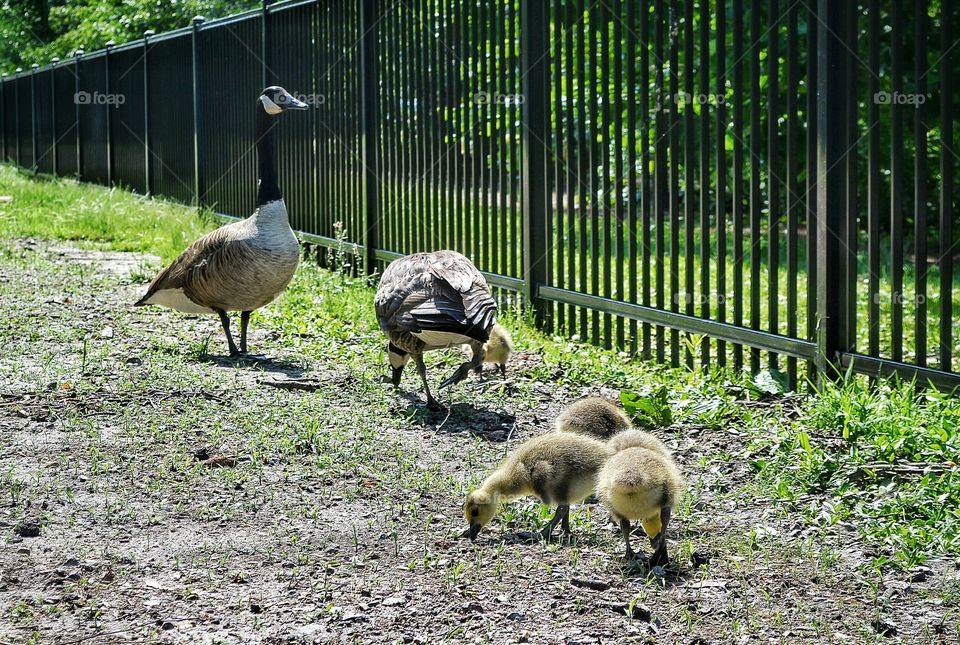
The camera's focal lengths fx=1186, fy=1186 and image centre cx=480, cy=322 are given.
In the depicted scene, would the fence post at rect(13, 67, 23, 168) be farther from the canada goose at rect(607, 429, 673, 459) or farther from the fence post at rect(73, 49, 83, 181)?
the canada goose at rect(607, 429, 673, 459)

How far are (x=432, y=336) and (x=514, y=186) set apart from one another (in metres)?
3.03

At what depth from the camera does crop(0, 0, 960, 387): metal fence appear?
621 cm

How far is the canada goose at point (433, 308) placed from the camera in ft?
20.1

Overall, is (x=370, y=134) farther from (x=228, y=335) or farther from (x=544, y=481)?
(x=544, y=481)

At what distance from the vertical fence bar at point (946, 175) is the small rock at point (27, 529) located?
417cm

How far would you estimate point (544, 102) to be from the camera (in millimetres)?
8562

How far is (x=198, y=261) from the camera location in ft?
26.3

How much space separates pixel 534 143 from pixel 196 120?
28.3ft

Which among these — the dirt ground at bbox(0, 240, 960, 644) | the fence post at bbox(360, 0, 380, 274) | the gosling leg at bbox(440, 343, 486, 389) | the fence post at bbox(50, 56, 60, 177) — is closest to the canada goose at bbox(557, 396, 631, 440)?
the dirt ground at bbox(0, 240, 960, 644)

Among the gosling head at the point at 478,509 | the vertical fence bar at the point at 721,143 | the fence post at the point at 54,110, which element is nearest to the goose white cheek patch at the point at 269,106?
the vertical fence bar at the point at 721,143

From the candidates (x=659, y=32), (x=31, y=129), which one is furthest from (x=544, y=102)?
(x=31, y=129)

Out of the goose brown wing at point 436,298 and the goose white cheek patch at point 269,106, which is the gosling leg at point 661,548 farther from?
the goose white cheek patch at point 269,106

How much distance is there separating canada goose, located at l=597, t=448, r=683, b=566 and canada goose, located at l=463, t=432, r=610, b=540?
14 centimetres

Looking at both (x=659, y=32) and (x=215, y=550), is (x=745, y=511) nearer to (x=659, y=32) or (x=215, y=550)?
(x=215, y=550)
